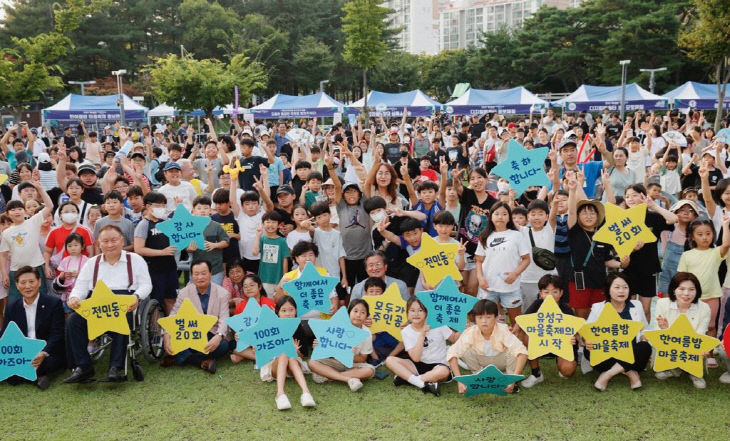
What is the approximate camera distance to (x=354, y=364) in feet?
18.1

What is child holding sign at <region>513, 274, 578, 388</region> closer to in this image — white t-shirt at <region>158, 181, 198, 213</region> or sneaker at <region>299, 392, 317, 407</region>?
sneaker at <region>299, 392, 317, 407</region>

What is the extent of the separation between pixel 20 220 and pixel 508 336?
5016mm

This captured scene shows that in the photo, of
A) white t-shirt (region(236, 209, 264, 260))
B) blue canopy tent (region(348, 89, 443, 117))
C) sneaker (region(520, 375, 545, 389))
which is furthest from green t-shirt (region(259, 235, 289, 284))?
blue canopy tent (region(348, 89, 443, 117))

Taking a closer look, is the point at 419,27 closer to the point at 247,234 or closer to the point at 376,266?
the point at 247,234

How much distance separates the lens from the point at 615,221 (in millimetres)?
5543

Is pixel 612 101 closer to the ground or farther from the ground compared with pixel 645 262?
farther from the ground

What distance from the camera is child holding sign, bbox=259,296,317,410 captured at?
4973 millimetres

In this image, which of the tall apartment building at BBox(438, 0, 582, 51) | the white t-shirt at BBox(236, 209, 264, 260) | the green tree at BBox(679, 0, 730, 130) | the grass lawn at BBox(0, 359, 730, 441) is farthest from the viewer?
the tall apartment building at BBox(438, 0, 582, 51)

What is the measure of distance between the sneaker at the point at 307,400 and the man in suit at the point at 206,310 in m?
1.16

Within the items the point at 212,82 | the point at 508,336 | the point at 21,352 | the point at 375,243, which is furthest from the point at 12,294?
the point at 212,82

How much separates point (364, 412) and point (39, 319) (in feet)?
10.4

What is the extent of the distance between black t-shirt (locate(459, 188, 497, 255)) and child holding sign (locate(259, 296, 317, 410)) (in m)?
1.99

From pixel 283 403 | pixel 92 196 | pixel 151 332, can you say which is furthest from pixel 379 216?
pixel 92 196

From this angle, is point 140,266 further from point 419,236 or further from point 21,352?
point 419,236
